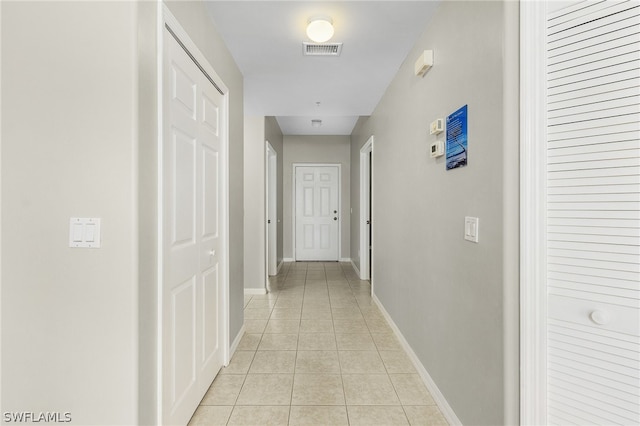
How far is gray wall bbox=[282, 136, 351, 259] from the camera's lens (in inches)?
262

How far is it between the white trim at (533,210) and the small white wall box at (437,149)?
2.18 ft

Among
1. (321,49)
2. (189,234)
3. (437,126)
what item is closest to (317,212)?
(321,49)

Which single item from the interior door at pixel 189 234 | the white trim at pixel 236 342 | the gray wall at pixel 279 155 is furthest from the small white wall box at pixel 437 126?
the gray wall at pixel 279 155

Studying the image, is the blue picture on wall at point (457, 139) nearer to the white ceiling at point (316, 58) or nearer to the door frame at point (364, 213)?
the white ceiling at point (316, 58)

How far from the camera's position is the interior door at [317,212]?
21.9ft

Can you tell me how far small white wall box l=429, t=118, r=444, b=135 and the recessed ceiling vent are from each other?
101cm

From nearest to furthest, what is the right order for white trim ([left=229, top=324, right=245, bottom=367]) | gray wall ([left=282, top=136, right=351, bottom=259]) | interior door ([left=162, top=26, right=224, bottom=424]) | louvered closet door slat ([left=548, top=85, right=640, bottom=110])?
louvered closet door slat ([left=548, top=85, right=640, bottom=110]) < interior door ([left=162, top=26, right=224, bottom=424]) < white trim ([left=229, top=324, right=245, bottom=367]) < gray wall ([left=282, top=136, right=351, bottom=259])

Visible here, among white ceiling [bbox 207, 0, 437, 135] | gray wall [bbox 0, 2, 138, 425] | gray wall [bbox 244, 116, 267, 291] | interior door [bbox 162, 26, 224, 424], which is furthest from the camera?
gray wall [bbox 244, 116, 267, 291]

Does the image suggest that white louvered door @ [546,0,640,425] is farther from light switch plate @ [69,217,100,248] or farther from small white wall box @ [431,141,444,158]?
light switch plate @ [69,217,100,248]

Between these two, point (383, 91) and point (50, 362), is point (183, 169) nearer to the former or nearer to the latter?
point (50, 362)

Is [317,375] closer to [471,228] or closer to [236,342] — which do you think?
[236,342]

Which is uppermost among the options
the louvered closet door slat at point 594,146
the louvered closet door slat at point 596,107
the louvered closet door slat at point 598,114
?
the louvered closet door slat at point 596,107

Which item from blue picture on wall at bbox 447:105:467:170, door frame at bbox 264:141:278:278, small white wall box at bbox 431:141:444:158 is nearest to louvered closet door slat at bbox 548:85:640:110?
blue picture on wall at bbox 447:105:467:170

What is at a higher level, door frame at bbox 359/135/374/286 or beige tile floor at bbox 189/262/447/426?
door frame at bbox 359/135/374/286
